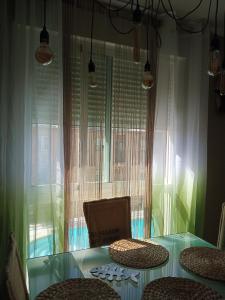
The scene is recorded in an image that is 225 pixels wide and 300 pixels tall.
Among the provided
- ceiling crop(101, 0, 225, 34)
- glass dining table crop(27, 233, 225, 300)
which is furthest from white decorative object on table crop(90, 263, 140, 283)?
ceiling crop(101, 0, 225, 34)

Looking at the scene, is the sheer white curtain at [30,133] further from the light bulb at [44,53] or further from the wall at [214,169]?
the wall at [214,169]

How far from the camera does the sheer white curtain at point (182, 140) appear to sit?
2.61 meters

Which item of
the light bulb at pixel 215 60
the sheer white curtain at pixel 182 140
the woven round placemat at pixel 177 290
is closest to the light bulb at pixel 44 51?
the light bulb at pixel 215 60

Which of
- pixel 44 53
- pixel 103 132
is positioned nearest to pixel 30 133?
pixel 103 132

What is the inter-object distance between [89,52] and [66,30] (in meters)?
0.25

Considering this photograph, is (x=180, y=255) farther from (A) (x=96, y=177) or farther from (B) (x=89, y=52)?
(B) (x=89, y=52)

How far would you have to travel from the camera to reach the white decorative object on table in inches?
50.3

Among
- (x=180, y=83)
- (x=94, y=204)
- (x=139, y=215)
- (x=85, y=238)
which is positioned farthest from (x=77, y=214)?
(x=180, y=83)

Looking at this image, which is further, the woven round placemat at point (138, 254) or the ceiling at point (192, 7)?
the ceiling at point (192, 7)

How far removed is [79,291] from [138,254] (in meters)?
0.47

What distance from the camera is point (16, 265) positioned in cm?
115

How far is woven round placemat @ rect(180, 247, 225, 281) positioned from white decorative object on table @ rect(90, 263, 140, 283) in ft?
1.00

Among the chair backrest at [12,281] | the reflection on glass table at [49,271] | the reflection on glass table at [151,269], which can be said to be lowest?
the reflection on glass table at [49,271]

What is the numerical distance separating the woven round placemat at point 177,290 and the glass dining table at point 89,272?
0.05 meters
